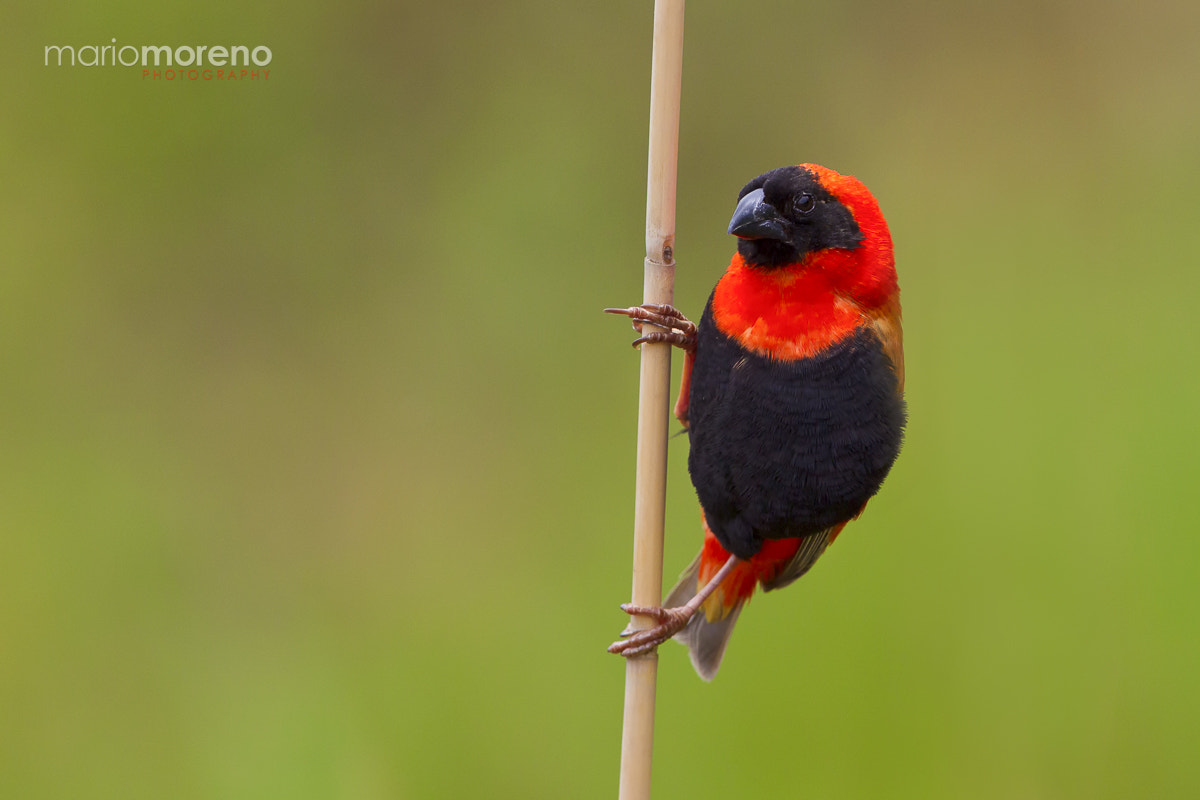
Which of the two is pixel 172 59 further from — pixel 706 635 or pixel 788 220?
pixel 706 635

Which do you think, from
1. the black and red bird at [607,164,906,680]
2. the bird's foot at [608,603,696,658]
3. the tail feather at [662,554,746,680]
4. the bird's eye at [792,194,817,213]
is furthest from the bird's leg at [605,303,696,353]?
the tail feather at [662,554,746,680]

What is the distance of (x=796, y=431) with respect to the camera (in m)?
2.03

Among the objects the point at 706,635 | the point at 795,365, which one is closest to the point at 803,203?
the point at 795,365

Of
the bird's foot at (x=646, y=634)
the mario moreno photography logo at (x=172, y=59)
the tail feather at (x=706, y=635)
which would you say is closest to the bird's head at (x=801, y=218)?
the bird's foot at (x=646, y=634)

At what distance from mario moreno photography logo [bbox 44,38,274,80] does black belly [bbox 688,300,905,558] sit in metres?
2.02

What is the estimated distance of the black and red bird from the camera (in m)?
2.02

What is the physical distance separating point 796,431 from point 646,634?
1.49ft

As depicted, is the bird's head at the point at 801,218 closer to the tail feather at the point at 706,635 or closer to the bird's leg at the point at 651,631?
the bird's leg at the point at 651,631

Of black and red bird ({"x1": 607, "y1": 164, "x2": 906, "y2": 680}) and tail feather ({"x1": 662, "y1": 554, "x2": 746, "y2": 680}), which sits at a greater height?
black and red bird ({"x1": 607, "y1": 164, "x2": 906, "y2": 680})

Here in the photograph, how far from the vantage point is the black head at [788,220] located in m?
1.97

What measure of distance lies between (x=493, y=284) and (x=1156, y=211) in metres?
1.95

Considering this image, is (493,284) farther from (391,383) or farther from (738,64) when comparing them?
(738,64)

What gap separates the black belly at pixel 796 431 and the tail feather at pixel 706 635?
0.47m

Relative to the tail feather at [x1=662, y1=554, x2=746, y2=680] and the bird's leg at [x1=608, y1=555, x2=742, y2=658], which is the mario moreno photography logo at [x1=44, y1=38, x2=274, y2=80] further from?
the bird's leg at [x1=608, y1=555, x2=742, y2=658]
